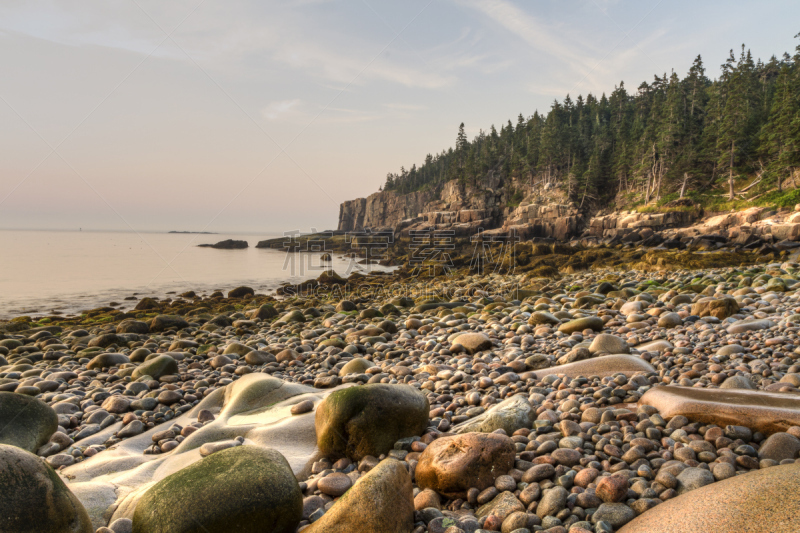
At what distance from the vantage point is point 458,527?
89.8 inches

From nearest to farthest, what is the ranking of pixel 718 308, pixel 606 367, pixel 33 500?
pixel 33 500
pixel 606 367
pixel 718 308

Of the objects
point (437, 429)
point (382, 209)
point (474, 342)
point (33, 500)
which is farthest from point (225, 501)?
point (382, 209)

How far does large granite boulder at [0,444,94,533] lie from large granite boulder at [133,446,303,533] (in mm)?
330

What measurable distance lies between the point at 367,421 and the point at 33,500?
2037 mm

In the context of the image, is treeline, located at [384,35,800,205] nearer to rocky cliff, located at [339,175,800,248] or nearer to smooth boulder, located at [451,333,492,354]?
rocky cliff, located at [339,175,800,248]

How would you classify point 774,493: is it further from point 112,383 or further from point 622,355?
point 112,383

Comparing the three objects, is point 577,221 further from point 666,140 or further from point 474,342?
point 474,342

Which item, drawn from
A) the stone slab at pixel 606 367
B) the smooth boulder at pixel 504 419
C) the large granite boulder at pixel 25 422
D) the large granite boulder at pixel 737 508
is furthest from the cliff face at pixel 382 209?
the large granite boulder at pixel 737 508

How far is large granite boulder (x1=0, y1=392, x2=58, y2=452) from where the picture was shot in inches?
154

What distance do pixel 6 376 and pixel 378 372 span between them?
19.5ft

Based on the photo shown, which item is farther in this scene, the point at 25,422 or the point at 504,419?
the point at 25,422

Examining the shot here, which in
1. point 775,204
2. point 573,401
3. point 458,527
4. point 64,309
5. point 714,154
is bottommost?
point 64,309

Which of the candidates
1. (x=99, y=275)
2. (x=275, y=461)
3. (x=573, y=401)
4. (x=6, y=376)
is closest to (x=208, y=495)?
(x=275, y=461)

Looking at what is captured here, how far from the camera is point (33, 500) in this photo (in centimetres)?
220
